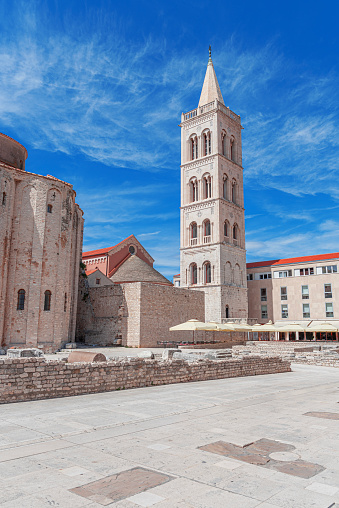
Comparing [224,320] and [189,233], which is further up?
[189,233]

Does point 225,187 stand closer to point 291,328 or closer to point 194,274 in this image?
point 194,274

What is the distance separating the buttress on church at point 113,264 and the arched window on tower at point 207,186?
185 millimetres

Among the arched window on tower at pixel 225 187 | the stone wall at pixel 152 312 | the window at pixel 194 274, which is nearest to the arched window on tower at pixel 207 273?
the window at pixel 194 274

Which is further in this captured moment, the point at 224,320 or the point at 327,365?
the point at 224,320

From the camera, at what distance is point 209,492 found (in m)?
3.99

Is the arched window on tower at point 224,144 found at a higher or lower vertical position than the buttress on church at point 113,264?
higher

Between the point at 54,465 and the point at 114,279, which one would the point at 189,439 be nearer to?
the point at 54,465

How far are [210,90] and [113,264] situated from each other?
90.8 ft

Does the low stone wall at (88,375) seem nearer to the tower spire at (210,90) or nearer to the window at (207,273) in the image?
the window at (207,273)

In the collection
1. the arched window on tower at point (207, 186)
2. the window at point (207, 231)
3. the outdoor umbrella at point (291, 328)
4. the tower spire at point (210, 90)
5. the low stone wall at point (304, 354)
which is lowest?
the low stone wall at point (304, 354)

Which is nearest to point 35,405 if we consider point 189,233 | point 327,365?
point 327,365

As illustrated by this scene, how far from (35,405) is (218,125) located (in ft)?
152

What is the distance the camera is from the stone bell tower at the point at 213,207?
46.2m

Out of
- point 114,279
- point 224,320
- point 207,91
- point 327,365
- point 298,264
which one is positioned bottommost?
point 327,365
